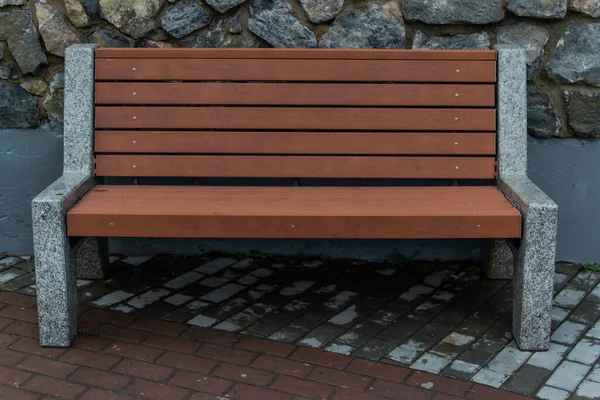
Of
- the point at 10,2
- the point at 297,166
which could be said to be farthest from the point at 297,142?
the point at 10,2

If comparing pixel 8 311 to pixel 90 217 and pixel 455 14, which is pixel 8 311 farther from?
pixel 455 14

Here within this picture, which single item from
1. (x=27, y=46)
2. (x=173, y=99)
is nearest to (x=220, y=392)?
(x=173, y=99)

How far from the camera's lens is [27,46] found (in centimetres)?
438

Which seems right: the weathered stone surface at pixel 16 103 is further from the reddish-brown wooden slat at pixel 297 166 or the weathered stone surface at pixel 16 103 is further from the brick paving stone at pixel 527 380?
the brick paving stone at pixel 527 380

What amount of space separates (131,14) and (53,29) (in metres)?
0.38

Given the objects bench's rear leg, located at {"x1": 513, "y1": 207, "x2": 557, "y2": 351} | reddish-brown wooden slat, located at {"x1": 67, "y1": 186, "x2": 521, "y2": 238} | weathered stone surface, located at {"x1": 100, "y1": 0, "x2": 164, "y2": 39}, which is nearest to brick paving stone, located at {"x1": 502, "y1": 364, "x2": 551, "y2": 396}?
bench's rear leg, located at {"x1": 513, "y1": 207, "x2": 557, "y2": 351}

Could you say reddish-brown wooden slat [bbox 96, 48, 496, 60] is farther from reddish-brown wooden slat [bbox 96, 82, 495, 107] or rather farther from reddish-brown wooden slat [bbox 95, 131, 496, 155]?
reddish-brown wooden slat [bbox 95, 131, 496, 155]

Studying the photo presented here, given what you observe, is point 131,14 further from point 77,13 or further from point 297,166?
point 297,166

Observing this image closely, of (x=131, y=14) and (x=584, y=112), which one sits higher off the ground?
(x=131, y=14)

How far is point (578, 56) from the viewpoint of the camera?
168 inches

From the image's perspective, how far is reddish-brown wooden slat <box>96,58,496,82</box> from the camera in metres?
4.03

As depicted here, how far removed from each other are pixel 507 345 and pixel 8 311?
2093 mm

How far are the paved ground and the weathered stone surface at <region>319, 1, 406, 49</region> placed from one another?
1.08 m

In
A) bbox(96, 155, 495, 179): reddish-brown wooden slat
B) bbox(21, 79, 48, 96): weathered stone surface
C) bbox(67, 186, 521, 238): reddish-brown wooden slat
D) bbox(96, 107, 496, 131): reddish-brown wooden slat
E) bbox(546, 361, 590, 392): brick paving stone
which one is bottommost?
bbox(546, 361, 590, 392): brick paving stone
